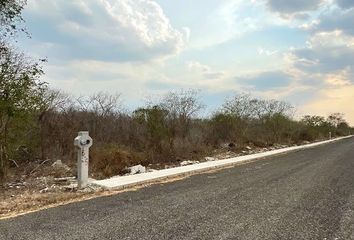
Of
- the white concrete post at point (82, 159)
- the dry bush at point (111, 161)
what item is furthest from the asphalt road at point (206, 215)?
the dry bush at point (111, 161)

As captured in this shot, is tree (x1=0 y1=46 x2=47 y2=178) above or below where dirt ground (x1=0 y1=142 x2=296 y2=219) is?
above

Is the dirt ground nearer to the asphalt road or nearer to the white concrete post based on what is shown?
the white concrete post

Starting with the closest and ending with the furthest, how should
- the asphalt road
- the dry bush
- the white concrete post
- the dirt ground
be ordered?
the asphalt road
the dirt ground
the white concrete post
the dry bush

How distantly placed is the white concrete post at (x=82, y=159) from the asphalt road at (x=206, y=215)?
5.68 feet

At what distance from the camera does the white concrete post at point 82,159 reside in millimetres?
12125

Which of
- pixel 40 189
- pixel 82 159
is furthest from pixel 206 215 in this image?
pixel 40 189

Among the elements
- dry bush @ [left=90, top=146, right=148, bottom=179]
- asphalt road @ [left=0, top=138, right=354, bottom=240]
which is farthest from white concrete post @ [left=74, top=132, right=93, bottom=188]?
dry bush @ [left=90, top=146, right=148, bottom=179]

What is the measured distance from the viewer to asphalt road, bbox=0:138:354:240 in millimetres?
6758

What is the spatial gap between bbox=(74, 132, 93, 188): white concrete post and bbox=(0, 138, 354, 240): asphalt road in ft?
5.68

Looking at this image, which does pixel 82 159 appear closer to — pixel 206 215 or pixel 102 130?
pixel 206 215

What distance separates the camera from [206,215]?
26.5ft

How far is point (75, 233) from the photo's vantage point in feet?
22.4

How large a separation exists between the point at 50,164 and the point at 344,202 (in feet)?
41.3

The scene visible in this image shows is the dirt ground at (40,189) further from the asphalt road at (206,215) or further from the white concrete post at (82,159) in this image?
the asphalt road at (206,215)
